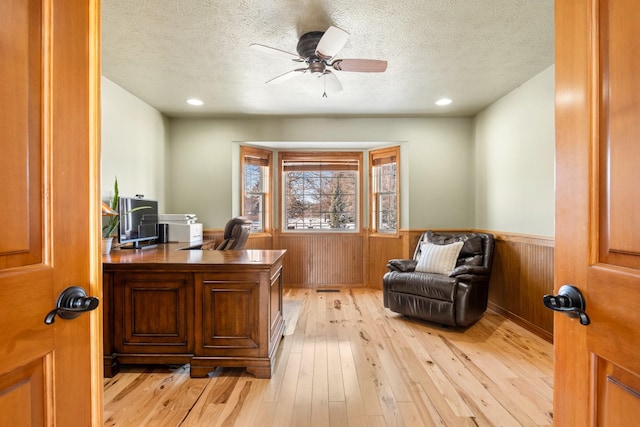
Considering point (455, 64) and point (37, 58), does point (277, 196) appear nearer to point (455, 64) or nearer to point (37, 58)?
point (455, 64)

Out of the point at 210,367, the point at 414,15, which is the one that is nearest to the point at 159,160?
the point at 210,367

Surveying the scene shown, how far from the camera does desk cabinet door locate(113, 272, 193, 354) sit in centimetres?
244

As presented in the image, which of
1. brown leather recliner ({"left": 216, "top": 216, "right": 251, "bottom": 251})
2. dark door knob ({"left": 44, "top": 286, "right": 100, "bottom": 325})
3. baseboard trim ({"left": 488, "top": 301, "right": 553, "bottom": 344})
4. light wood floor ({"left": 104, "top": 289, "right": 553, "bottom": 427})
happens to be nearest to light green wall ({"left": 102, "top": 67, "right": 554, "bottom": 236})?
baseboard trim ({"left": 488, "top": 301, "right": 553, "bottom": 344})

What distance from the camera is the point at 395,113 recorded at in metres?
4.63

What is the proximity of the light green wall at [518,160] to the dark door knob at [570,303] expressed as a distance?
249cm

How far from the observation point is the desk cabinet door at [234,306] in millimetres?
2420

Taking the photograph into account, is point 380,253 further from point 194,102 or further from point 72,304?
point 72,304

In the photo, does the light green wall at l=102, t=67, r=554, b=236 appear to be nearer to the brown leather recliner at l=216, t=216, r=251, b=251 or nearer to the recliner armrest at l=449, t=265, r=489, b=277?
the recliner armrest at l=449, t=265, r=489, b=277

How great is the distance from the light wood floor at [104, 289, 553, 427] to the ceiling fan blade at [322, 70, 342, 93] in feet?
7.68

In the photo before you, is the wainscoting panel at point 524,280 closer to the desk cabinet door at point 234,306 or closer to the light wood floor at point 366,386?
the light wood floor at point 366,386

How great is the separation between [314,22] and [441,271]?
2.72 m

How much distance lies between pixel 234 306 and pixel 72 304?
68.0 inches

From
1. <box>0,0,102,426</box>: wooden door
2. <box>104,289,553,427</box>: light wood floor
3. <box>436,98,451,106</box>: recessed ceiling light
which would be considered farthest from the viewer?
<box>436,98,451,106</box>: recessed ceiling light

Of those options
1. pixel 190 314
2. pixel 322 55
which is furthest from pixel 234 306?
pixel 322 55
